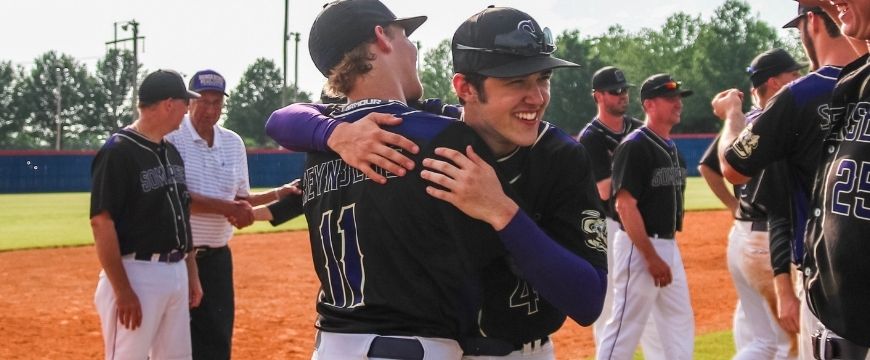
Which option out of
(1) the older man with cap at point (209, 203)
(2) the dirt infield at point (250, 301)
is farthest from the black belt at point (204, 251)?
(2) the dirt infield at point (250, 301)

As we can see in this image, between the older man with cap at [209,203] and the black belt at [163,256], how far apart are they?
54 centimetres

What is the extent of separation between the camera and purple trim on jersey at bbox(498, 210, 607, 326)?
2109 mm

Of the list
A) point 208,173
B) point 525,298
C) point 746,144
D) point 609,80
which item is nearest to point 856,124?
point 525,298

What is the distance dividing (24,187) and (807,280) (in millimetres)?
40169

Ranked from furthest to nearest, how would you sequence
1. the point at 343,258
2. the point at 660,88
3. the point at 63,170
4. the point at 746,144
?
the point at 63,170 → the point at 660,88 → the point at 746,144 → the point at 343,258

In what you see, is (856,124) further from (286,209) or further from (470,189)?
(286,209)

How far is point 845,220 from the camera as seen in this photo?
7.08ft

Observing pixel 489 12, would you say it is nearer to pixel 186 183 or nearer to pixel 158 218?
pixel 158 218

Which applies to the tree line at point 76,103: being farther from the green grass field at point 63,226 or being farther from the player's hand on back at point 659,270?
the player's hand on back at point 659,270

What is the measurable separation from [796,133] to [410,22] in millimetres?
1565

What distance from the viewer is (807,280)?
250cm

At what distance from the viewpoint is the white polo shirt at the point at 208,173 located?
5.73 metres

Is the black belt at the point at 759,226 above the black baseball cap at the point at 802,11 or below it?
below

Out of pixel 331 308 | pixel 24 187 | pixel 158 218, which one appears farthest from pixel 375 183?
pixel 24 187
